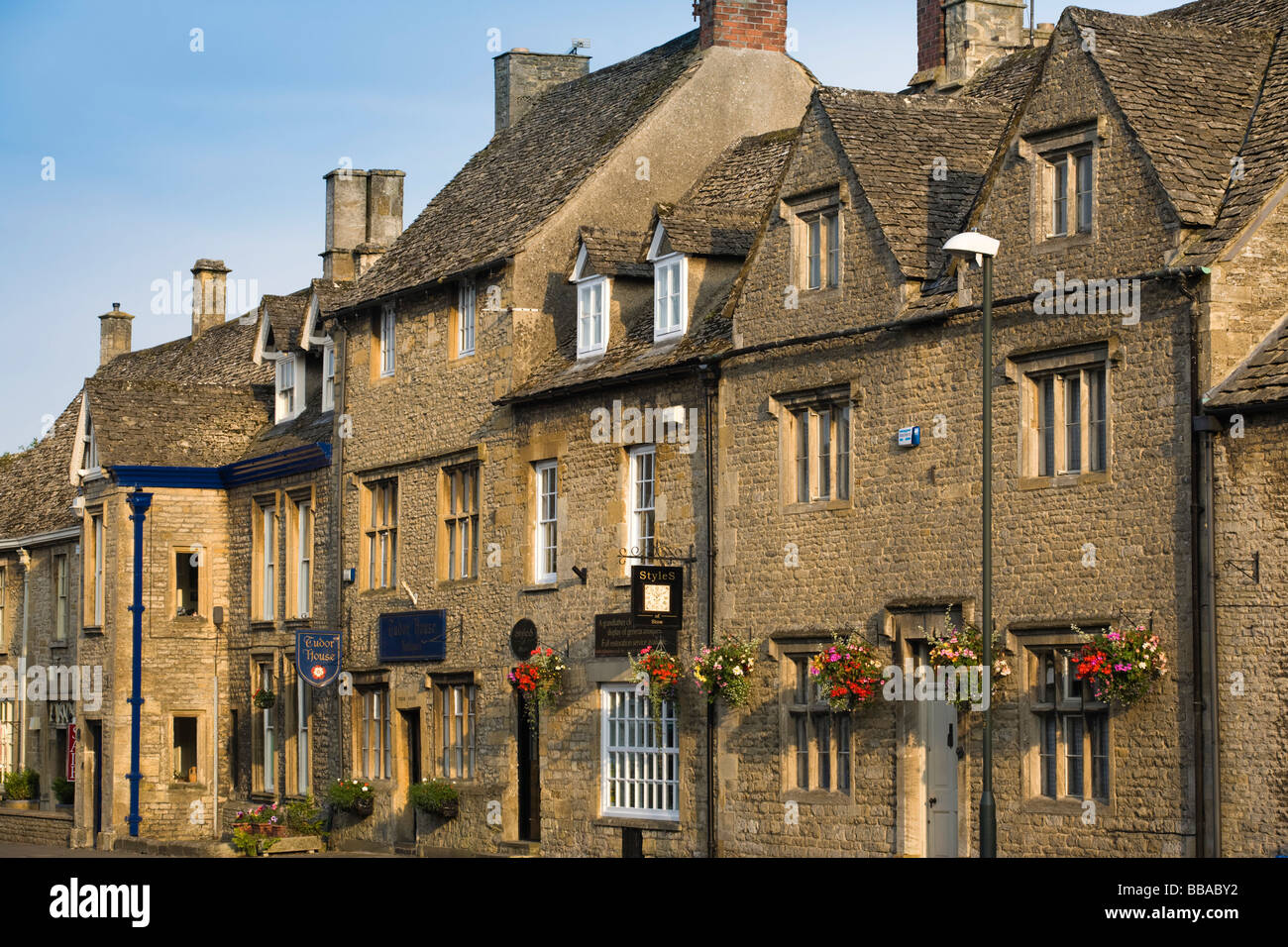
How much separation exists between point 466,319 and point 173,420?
32.4ft

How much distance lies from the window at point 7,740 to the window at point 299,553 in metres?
13.2

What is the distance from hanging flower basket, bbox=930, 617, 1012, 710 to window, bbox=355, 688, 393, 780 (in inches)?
534

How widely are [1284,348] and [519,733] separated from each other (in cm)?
1398

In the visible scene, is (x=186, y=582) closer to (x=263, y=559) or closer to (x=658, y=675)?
(x=263, y=559)

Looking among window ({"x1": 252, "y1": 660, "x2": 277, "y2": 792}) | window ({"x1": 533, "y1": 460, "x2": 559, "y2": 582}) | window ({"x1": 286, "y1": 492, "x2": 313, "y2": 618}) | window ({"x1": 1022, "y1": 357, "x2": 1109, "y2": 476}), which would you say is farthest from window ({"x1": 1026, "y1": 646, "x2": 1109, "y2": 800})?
window ({"x1": 252, "y1": 660, "x2": 277, "y2": 792})

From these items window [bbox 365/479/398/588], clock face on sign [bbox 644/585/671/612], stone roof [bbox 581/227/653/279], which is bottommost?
clock face on sign [bbox 644/585/671/612]

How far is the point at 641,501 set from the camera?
1095 inches

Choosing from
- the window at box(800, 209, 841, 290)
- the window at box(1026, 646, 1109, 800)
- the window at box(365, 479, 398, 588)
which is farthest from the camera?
the window at box(365, 479, 398, 588)

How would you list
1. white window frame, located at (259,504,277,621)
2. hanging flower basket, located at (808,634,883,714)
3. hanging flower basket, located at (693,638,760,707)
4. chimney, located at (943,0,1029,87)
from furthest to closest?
1. white window frame, located at (259,504,277,621)
2. chimney, located at (943,0,1029,87)
3. hanging flower basket, located at (693,638,760,707)
4. hanging flower basket, located at (808,634,883,714)

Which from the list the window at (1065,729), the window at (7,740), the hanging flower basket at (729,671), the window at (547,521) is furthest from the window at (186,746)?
the window at (1065,729)

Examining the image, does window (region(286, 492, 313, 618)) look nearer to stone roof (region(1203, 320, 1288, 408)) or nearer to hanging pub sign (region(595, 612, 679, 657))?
hanging pub sign (region(595, 612, 679, 657))

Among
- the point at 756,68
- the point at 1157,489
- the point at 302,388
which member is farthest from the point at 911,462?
the point at 302,388

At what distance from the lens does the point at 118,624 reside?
127 ft

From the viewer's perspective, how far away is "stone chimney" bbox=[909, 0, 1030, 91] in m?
32.4
